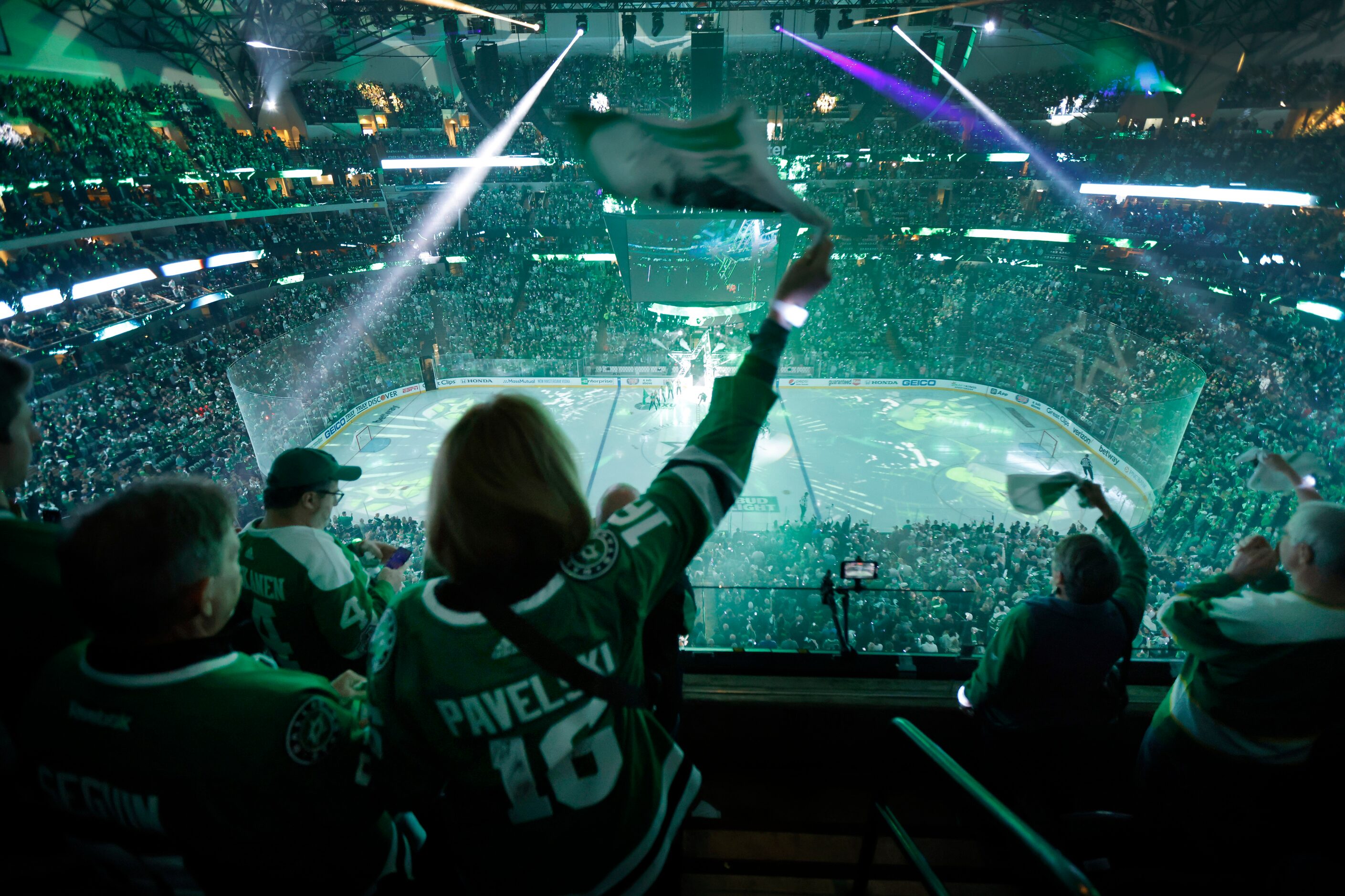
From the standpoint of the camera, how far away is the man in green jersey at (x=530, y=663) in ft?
3.43

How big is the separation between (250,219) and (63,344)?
36.3ft

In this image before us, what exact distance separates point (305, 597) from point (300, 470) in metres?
0.50

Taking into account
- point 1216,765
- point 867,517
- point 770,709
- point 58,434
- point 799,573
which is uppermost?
point 1216,765

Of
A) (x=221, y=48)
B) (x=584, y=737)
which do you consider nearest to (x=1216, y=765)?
(x=584, y=737)

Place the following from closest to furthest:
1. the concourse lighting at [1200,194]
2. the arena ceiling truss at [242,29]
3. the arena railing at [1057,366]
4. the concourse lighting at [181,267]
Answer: the arena railing at [1057,366] → the concourse lighting at [1200,194] → the concourse lighting at [181,267] → the arena ceiling truss at [242,29]

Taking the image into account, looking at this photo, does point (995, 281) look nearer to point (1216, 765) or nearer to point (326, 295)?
point (1216, 765)

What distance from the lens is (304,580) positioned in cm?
223

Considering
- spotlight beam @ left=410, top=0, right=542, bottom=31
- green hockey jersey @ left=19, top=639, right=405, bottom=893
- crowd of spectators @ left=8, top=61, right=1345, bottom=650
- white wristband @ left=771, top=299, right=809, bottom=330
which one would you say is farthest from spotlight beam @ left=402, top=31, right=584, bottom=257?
green hockey jersey @ left=19, top=639, right=405, bottom=893

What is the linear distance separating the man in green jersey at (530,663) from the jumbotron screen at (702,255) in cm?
1916

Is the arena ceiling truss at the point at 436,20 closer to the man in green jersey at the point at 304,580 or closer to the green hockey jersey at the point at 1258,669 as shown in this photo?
the man in green jersey at the point at 304,580

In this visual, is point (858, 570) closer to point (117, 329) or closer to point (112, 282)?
point (117, 329)

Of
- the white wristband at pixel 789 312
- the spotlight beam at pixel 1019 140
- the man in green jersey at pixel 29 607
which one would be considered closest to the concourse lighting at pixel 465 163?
the spotlight beam at pixel 1019 140

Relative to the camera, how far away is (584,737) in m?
1.12

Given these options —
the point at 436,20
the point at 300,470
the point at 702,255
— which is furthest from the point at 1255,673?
the point at 436,20
